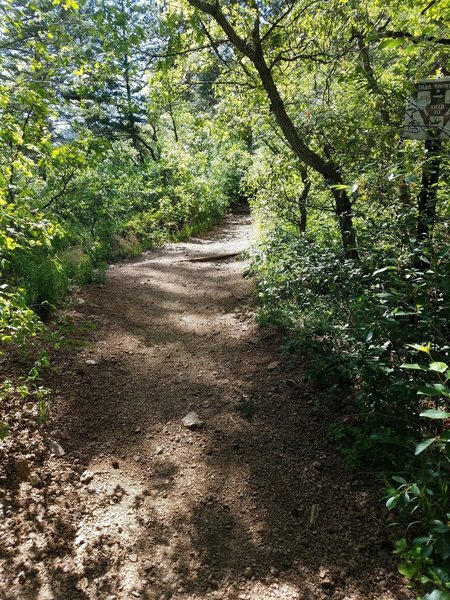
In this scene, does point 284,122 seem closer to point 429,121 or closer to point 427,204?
point 429,121

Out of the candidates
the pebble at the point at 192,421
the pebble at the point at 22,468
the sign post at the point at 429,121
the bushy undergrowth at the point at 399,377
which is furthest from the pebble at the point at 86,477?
the sign post at the point at 429,121

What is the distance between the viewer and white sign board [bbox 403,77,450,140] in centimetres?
242

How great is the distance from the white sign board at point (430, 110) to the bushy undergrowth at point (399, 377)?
2.60ft

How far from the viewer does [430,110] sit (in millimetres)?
2463

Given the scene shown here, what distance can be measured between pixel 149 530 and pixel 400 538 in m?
1.38

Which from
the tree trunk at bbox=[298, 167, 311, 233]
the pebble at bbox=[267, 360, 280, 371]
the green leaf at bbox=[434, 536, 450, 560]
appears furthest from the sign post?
the tree trunk at bbox=[298, 167, 311, 233]

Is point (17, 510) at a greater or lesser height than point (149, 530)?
greater

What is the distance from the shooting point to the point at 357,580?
6.08 feet

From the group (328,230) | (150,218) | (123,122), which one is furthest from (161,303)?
(123,122)

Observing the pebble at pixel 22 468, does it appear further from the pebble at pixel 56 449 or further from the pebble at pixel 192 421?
the pebble at pixel 192 421

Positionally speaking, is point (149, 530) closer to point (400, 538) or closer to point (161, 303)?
point (400, 538)

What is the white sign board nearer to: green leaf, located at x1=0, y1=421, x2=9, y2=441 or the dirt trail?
the dirt trail

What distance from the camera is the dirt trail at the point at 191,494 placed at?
6.25 feet

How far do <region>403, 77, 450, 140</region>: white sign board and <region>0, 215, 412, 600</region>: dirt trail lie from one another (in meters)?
2.12
